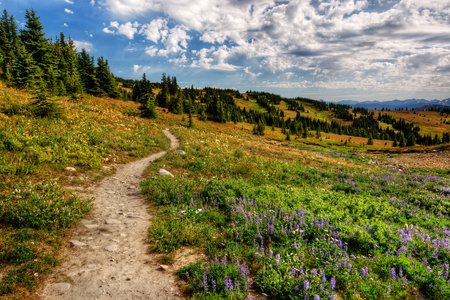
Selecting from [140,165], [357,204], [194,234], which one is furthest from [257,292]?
[140,165]

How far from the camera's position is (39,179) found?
29.2 ft

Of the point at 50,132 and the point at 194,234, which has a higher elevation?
the point at 50,132

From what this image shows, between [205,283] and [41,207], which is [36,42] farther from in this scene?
[205,283]

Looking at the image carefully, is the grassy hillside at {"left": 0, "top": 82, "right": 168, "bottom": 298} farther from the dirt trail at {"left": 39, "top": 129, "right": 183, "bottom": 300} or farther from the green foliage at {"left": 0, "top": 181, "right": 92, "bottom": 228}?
the dirt trail at {"left": 39, "top": 129, "right": 183, "bottom": 300}

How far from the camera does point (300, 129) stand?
144m

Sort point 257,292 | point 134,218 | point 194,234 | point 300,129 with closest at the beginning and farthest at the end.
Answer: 1. point 257,292
2. point 194,234
3. point 134,218
4. point 300,129

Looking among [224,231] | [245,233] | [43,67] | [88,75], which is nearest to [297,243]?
[245,233]

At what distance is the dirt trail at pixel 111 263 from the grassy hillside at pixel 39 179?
41 cm

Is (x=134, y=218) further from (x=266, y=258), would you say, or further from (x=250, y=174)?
(x=250, y=174)

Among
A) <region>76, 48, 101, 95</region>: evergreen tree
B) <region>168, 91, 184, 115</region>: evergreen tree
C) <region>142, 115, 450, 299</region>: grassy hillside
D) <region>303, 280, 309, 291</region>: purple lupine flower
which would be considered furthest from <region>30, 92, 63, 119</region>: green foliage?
<region>168, 91, 184, 115</region>: evergreen tree

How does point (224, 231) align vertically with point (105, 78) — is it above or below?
below

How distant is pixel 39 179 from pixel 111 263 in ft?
21.4

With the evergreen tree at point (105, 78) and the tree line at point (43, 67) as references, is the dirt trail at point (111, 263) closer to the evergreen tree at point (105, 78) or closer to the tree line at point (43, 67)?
the tree line at point (43, 67)

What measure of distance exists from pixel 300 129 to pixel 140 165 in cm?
14307
